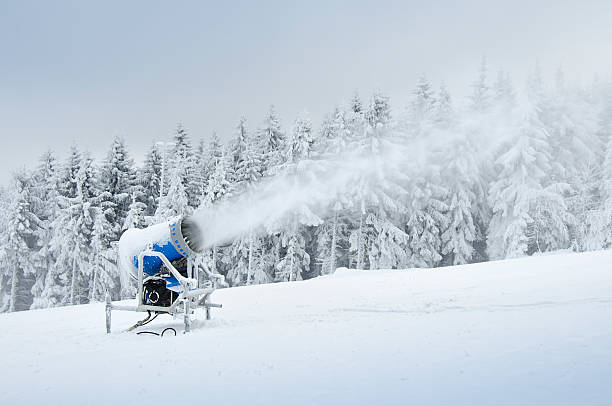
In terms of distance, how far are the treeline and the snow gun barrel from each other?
61.6 feet

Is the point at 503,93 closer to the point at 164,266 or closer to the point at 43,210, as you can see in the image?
the point at 164,266

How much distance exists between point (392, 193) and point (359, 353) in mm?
25278

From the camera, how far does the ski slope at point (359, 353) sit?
579cm

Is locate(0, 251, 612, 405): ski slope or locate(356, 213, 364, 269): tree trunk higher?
locate(356, 213, 364, 269): tree trunk

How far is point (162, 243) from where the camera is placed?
449 inches

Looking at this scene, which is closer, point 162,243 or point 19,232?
Answer: point 162,243

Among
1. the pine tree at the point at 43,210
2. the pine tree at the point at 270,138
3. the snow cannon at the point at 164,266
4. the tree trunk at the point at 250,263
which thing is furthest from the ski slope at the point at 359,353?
the pine tree at the point at 43,210

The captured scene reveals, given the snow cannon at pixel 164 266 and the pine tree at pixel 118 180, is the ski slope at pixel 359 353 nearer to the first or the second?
the snow cannon at pixel 164 266

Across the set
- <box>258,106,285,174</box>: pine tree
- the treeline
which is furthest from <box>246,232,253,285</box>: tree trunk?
<box>258,106,285,174</box>: pine tree

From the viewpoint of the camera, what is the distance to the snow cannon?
1103 centimetres

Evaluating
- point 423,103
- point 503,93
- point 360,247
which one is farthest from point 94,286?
point 503,93

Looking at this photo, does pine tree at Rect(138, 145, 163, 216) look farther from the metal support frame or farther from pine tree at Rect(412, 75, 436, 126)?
the metal support frame

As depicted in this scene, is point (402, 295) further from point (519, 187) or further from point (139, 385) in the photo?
point (519, 187)

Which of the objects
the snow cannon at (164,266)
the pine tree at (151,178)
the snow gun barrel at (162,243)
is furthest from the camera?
the pine tree at (151,178)
